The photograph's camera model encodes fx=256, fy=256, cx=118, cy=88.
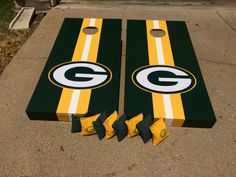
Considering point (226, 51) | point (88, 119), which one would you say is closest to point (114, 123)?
point (88, 119)

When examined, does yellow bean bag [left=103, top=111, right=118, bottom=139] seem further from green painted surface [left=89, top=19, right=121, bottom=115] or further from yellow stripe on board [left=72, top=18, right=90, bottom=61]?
yellow stripe on board [left=72, top=18, right=90, bottom=61]

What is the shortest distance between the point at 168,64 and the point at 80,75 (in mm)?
1761

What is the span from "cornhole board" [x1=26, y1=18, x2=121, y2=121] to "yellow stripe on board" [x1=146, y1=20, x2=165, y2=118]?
64 centimetres

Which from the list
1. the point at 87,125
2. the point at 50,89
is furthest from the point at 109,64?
the point at 87,125

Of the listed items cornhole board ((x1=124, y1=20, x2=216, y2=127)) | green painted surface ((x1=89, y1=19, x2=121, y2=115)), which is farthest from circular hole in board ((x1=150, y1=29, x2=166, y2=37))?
green painted surface ((x1=89, y1=19, x2=121, y2=115))

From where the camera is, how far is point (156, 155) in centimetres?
387

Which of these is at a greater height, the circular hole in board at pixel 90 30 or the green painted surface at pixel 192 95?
the circular hole in board at pixel 90 30

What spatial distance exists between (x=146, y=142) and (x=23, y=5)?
19.3 ft

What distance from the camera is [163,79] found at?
475 cm

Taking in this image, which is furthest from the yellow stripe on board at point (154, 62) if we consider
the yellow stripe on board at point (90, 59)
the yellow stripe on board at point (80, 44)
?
the yellow stripe on board at point (80, 44)

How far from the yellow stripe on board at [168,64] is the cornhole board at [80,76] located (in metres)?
0.67

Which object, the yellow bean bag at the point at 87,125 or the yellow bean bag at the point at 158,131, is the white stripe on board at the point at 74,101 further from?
the yellow bean bag at the point at 158,131

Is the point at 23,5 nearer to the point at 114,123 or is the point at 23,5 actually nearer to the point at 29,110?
the point at 29,110

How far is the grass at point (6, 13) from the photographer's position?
7.05 m
